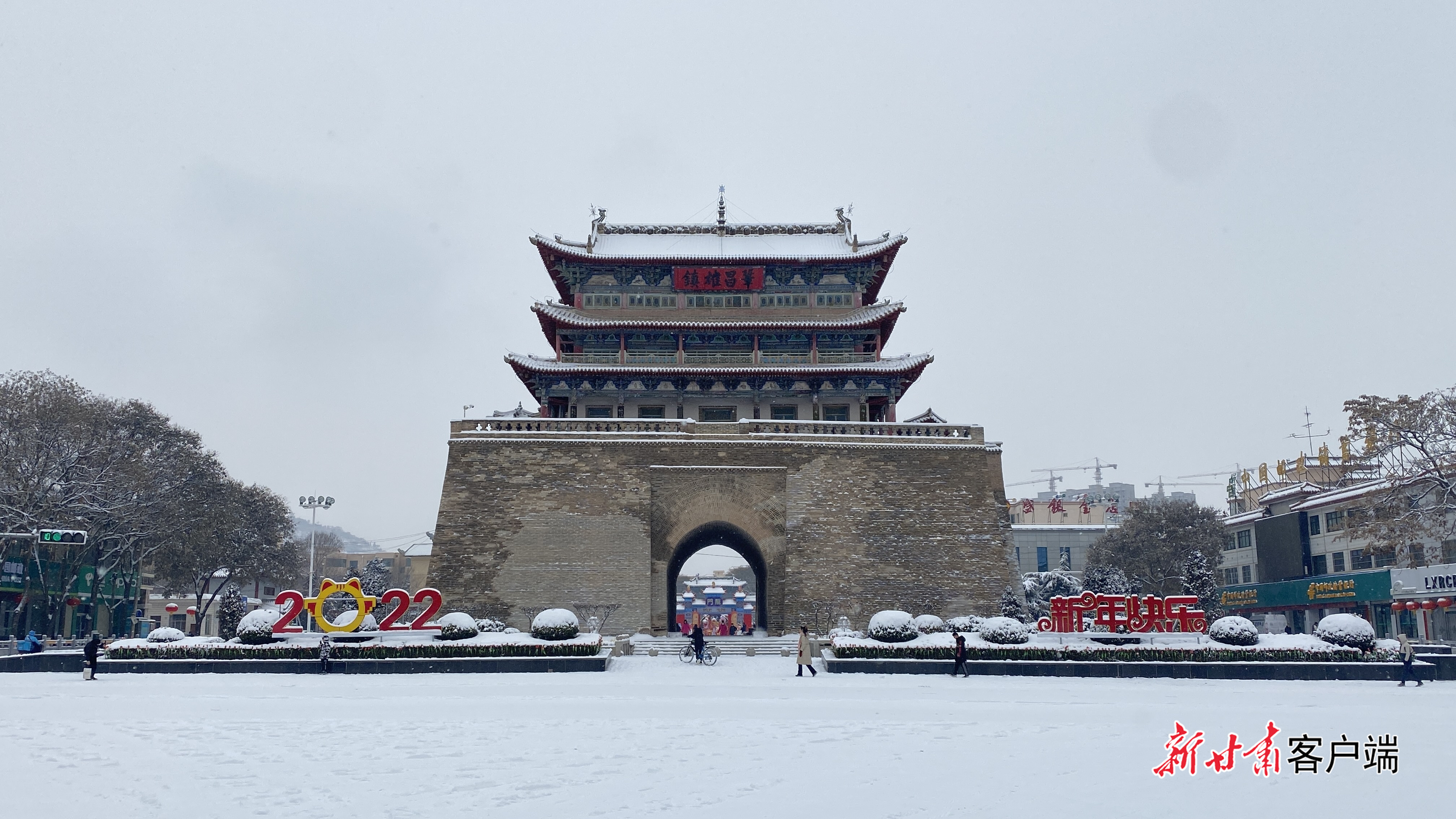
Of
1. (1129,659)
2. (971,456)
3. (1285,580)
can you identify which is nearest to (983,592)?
(971,456)

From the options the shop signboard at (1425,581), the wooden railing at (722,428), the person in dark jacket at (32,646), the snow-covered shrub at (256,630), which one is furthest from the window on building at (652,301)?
the shop signboard at (1425,581)

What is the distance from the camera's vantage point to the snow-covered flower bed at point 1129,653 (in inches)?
812

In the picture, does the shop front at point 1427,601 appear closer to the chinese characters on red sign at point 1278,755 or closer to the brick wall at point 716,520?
the brick wall at point 716,520

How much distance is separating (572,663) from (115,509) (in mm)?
20276

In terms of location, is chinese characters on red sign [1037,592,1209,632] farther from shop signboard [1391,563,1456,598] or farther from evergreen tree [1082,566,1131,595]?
shop signboard [1391,563,1456,598]

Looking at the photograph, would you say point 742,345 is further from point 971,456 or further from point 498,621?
point 498,621

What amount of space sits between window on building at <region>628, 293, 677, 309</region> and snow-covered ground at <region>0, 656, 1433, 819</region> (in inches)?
756

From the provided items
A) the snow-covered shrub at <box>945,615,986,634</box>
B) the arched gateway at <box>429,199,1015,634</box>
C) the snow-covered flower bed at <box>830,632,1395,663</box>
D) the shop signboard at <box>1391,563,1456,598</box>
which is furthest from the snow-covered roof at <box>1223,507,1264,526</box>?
the snow-covered flower bed at <box>830,632,1395,663</box>

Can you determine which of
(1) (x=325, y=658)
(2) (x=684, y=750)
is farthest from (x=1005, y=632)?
(1) (x=325, y=658)

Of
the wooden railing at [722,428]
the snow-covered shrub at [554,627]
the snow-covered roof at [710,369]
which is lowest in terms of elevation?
the snow-covered shrub at [554,627]

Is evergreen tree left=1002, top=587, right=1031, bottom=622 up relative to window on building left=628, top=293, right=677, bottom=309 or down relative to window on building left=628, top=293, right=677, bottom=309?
down

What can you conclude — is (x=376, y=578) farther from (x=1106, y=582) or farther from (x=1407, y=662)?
(x=1407, y=662)

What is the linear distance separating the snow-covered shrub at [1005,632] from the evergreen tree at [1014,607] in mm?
4906

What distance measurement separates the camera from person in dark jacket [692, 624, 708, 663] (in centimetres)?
2255
